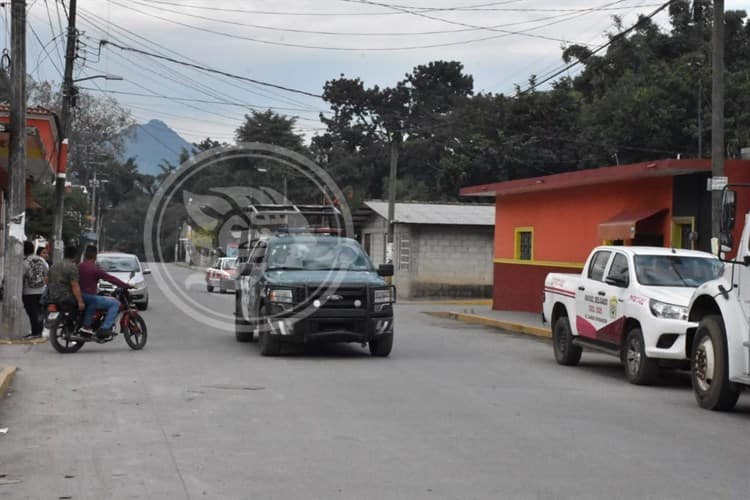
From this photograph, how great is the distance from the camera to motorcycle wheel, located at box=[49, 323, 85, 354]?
1695 cm

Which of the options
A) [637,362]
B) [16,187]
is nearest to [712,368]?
[637,362]

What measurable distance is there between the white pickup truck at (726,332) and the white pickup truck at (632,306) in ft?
4.81

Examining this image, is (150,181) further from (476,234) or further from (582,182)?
(582,182)

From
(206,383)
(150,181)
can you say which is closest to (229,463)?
(206,383)

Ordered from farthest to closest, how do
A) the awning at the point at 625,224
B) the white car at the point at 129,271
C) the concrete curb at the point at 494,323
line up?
the white car at the point at 129,271, the concrete curb at the point at 494,323, the awning at the point at 625,224

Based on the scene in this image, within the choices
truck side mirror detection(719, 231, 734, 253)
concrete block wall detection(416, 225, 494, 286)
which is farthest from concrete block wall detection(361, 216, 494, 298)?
truck side mirror detection(719, 231, 734, 253)

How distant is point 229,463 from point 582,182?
62.1 ft

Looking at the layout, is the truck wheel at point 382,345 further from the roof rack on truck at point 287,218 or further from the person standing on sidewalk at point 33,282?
the roof rack on truck at point 287,218

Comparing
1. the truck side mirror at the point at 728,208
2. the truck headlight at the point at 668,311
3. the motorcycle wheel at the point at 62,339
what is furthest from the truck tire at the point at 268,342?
the truck side mirror at the point at 728,208

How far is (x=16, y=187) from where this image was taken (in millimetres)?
19281

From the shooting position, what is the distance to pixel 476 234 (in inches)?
1706

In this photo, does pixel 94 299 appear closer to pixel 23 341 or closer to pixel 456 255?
pixel 23 341

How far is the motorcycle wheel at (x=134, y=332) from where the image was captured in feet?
57.7

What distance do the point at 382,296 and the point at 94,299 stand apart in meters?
4.63
